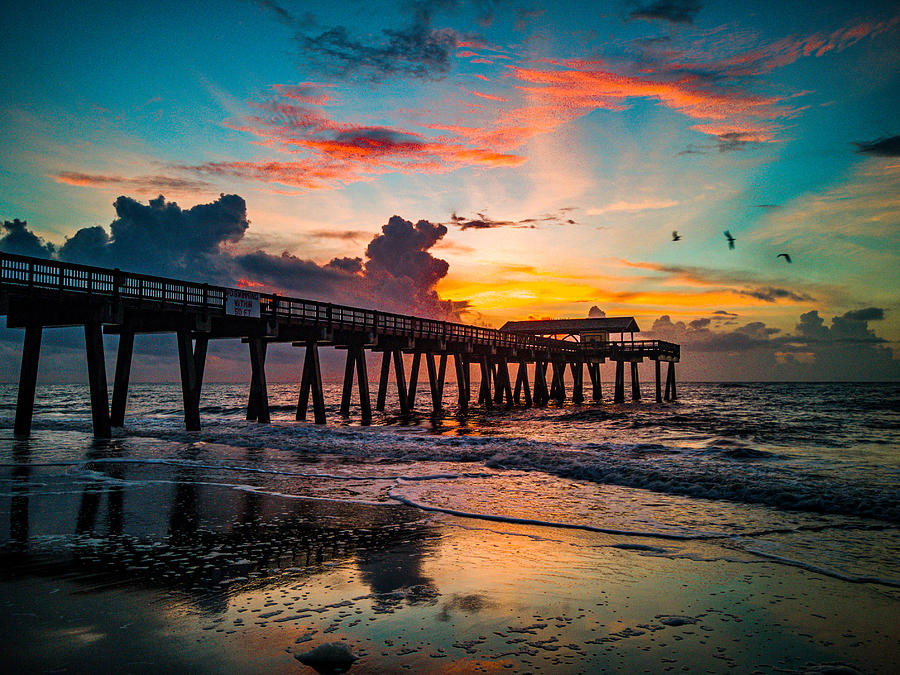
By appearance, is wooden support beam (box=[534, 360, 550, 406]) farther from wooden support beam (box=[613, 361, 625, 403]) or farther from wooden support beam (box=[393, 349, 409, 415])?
wooden support beam (box=[393, 349, 409, 415])

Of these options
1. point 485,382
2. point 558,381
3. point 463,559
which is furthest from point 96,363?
point 558,381

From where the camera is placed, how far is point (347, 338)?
101 ft

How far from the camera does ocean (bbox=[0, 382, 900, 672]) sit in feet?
14.1

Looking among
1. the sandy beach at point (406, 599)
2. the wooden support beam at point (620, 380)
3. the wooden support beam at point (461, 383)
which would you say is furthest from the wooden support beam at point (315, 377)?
the wooden support beam at point (620, 380)

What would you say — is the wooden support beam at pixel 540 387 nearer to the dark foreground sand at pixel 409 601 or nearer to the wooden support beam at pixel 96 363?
the wooden support beam at pixel 96 363

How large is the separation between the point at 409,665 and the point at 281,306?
77.2 feet

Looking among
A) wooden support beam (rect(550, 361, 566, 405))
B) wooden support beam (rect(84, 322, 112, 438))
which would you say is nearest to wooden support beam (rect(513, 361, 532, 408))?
wooden support beam (rect(550, 361, 566, 405))

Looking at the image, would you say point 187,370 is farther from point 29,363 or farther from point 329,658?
point 329,658

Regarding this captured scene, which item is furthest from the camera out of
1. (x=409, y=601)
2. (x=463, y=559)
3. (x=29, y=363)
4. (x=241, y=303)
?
(x=241, y=303)

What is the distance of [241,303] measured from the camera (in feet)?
78.7

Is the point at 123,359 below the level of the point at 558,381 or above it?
above

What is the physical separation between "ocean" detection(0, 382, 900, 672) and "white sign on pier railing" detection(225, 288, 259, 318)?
9.05 m

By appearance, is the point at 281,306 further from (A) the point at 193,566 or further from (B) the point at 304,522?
(A) the point at 193,566

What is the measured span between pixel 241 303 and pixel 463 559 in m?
19.8
